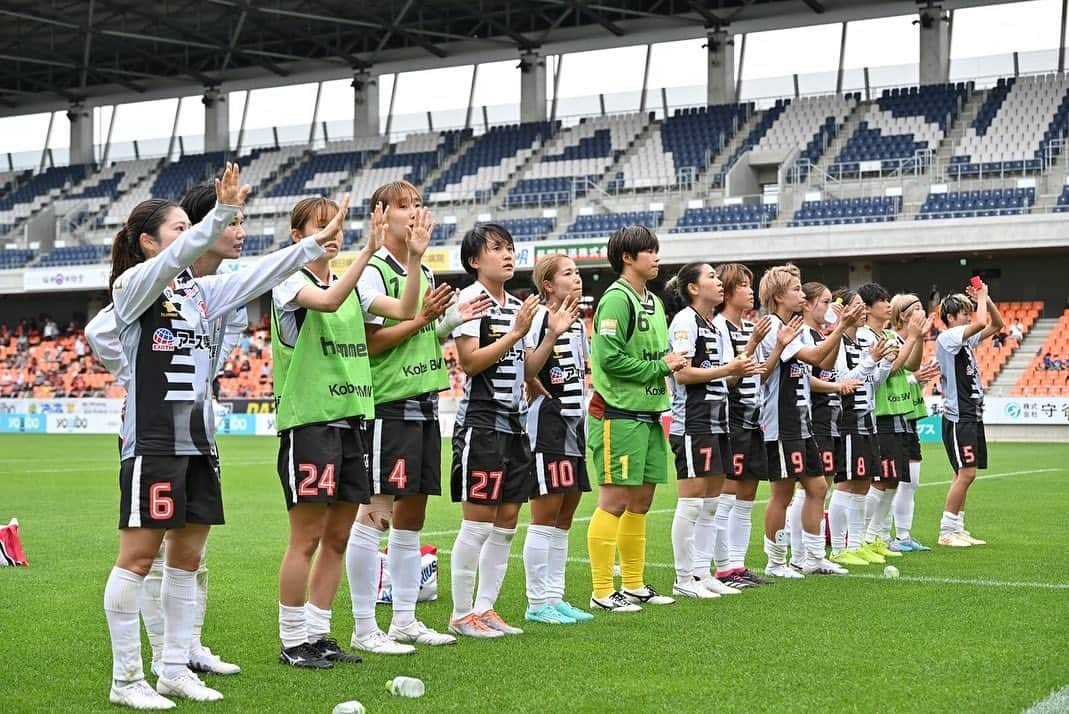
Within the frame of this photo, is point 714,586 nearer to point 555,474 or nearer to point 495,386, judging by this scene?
point 555,474

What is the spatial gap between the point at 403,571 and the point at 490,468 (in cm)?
68

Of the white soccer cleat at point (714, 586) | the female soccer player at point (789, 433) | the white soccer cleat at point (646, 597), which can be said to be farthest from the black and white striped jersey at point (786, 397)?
the white soccer cleat at point (646, 597)

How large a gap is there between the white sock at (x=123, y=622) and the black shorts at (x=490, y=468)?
1.95 meters

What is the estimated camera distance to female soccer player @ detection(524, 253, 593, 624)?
23.1 ft

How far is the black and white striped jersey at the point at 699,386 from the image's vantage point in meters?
7.99

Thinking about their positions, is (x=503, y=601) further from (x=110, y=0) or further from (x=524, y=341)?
(x=110, y=0)

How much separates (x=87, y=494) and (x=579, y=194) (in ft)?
83.1

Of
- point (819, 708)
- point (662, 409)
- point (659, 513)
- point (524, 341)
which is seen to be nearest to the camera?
point (819, 708)

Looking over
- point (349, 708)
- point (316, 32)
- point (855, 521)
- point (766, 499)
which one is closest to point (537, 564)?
point (349, 708)

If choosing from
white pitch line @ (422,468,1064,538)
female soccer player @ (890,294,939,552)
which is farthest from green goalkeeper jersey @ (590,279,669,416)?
white pitch line @ (422,468,1064,538)

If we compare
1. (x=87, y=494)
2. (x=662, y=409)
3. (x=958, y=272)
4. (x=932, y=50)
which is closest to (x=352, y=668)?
(x=662, y=409)

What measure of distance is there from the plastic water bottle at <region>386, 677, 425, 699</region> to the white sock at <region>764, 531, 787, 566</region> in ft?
14.2

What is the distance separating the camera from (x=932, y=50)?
37.9 m

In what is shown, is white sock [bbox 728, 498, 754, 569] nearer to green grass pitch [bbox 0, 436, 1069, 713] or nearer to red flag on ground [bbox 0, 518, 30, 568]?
green grass pitch [bbox 0, 436, 1069, 713]
